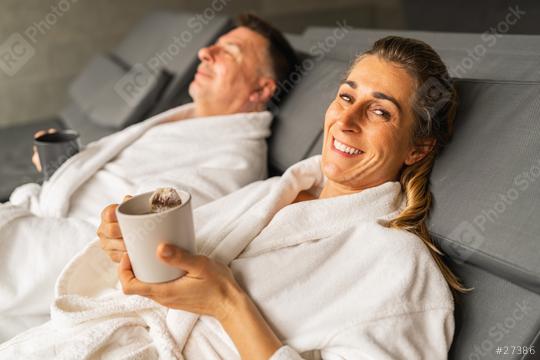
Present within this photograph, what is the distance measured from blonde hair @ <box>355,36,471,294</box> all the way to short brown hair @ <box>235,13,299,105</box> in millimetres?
751

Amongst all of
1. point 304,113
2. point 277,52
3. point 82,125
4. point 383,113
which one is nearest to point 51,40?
point 82,125

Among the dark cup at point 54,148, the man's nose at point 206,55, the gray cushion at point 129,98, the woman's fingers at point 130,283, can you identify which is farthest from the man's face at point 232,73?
the woman's fingers at point 130,283

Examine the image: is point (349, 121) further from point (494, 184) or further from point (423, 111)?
point (494, 184)

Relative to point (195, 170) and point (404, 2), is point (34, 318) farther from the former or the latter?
point (404, 2)

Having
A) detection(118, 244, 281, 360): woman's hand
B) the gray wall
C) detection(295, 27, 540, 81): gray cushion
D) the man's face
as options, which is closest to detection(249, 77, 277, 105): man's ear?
the man's face

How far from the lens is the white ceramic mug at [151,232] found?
0.88 meters

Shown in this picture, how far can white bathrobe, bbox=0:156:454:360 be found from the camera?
40.7 inches

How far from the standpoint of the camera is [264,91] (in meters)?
1.93

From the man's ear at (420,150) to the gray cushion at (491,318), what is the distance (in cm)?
27

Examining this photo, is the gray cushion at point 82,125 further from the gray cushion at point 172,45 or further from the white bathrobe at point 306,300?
the white bathrobe at point 306,300

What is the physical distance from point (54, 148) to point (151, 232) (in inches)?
34.7

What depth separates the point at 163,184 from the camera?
5.27 ft

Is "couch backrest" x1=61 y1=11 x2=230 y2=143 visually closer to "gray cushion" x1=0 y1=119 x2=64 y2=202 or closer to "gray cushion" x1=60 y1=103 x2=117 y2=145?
"gray cushion" x1=60 y1=103 x2=117 y2=145

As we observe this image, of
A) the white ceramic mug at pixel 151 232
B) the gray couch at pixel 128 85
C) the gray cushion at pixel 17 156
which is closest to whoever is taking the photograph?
the white ceramic mug at pixel 151 232
